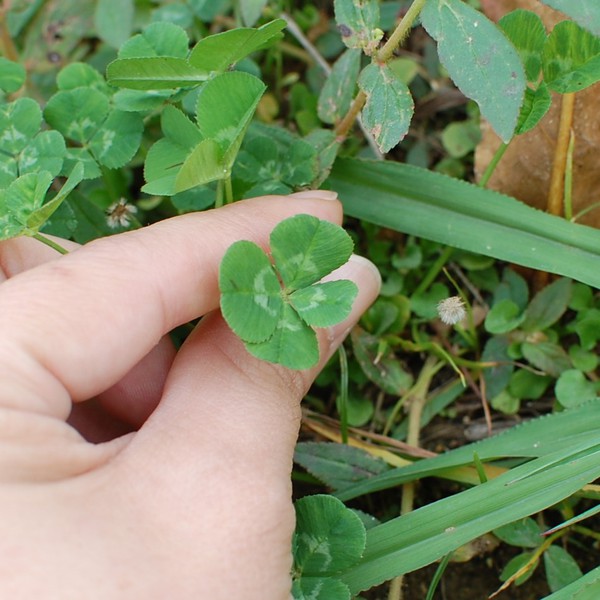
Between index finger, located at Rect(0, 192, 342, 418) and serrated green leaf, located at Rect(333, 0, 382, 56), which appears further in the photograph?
serrated green leaf, located at Rect(333, 0, 382, 56)

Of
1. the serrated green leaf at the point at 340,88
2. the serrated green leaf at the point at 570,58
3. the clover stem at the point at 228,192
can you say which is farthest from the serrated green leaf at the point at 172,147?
the serrated green leaf at the point at 570,58

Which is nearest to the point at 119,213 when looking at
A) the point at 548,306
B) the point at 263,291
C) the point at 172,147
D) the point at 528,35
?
the point at 172,147

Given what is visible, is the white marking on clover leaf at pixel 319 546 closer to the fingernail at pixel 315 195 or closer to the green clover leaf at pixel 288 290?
the green clover leaf at pixel 288 290

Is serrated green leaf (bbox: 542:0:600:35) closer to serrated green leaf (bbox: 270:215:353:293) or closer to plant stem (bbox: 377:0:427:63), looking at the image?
plant stem (bbox: 377:0:427:63)

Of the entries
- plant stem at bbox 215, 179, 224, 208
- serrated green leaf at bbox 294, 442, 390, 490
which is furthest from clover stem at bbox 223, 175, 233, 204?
serrated green leaf at bbox 294, 442, 390, 490

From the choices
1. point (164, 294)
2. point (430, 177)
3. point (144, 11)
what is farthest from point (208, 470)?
point (144, 11)

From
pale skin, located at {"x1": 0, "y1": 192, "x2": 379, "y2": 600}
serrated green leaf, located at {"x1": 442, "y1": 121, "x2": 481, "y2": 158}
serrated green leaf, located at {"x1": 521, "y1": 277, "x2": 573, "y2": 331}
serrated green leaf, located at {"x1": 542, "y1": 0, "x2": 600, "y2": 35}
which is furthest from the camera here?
serrated green leaf, located at {"x1": 442, "y1": 121, "x2": 481, "y2": 158}
